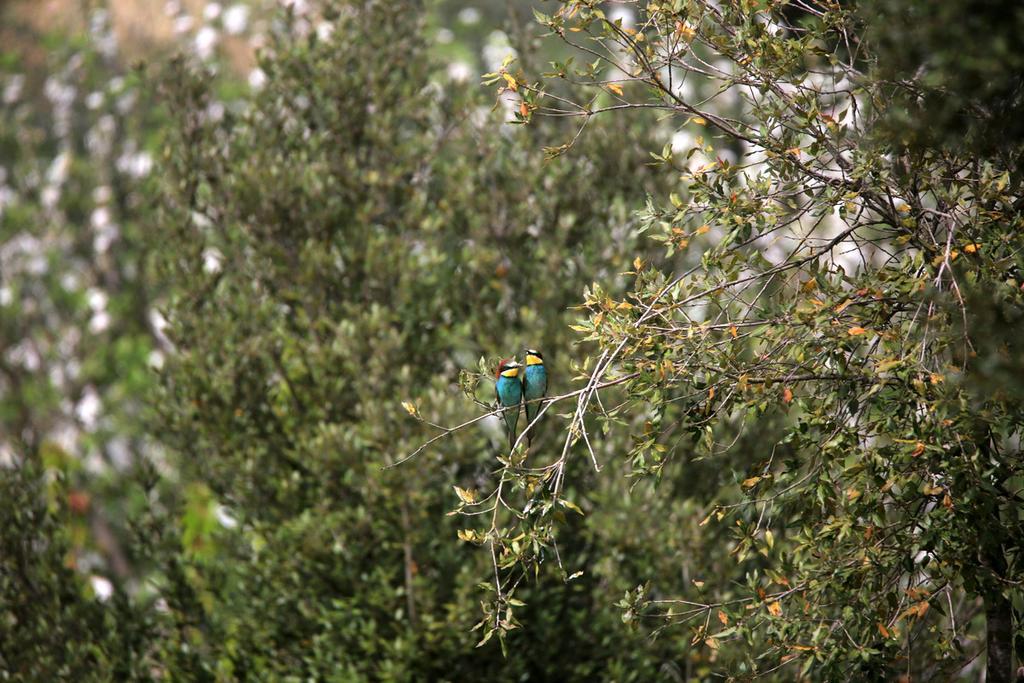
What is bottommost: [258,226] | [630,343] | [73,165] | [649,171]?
[73,165]

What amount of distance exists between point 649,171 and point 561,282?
1441 millimetres

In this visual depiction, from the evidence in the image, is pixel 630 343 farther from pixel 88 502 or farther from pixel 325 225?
pixel 88 502

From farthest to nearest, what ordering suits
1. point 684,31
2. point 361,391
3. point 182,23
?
point 182,23, point 361,391, point 684,31

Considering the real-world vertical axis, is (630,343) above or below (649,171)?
above

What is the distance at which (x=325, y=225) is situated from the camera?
904cm

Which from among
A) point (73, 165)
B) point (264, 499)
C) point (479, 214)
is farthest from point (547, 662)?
point (73, 165)

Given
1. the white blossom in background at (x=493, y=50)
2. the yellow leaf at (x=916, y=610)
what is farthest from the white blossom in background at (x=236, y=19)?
the yellow leaf at (x=916, y=610)

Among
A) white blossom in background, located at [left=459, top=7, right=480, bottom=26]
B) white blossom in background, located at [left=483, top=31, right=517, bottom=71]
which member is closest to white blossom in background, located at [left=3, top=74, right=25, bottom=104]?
white blossom in background, located at [left=459, top=7, right=480, bottom=26]

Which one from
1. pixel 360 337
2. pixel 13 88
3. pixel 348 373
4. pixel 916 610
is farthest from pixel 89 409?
pixel 916 610

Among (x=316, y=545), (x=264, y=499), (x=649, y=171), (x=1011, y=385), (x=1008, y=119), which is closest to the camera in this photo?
(x=1011, y=385)

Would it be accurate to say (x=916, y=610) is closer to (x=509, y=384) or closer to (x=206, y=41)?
(x=509, y=384)

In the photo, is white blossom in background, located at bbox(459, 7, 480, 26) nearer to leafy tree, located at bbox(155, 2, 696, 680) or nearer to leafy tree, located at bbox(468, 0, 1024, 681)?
leafy tree, located at bbox(155, 2, 696, 680)

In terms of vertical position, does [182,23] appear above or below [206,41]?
above

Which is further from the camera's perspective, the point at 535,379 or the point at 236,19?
the point at 236,19
